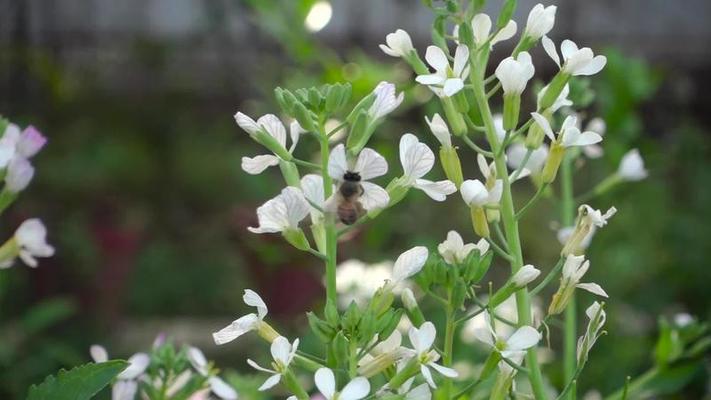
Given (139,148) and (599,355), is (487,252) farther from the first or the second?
(139,148)

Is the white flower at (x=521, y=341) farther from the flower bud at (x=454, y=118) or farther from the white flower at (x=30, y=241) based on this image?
the white flower at (x=30, y=241)

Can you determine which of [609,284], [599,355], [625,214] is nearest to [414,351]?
[599,355]

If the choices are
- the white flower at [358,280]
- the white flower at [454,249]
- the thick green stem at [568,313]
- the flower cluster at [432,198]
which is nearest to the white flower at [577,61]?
the flower cluster at [432,198]

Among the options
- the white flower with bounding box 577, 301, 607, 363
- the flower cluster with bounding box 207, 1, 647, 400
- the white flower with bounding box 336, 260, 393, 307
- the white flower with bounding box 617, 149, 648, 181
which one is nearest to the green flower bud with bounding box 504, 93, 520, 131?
the flower cluster with bounding box 207, 1, 647, 400

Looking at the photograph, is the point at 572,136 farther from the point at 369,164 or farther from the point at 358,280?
the point at 358,280

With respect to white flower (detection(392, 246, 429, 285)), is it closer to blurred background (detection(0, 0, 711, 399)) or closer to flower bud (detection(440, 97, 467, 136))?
flower bud (detection(440, 97, 467, 136))
